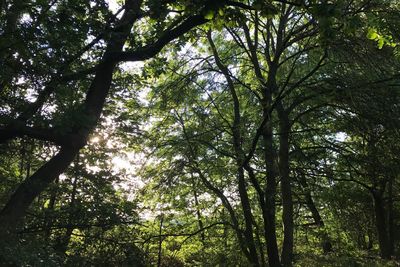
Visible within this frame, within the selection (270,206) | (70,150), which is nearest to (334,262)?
(270,206)

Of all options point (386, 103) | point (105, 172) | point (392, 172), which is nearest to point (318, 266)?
point (392, 172)

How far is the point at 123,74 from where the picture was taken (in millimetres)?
8422

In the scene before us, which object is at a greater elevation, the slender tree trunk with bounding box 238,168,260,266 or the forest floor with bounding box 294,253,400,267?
the slender tree trunk with bounding box 238,168,260,266

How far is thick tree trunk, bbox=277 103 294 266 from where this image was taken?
354 inches

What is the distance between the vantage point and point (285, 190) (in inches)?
363

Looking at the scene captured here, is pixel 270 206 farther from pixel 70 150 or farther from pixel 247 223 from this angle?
pixel 70 150

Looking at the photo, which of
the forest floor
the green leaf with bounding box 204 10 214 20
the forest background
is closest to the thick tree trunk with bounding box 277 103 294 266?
the forest background

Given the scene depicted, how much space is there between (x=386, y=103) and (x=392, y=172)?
1.89 m

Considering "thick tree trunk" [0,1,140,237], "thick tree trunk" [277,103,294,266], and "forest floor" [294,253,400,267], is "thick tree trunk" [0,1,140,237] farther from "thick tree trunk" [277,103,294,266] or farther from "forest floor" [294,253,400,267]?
"forest floor" [294,253,400,267]

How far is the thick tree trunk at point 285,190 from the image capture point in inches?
354

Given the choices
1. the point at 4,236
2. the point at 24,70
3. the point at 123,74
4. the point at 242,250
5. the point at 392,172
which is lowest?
the point at 4,236

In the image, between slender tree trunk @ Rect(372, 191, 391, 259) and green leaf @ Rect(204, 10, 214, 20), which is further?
slender tree trunk @ Rect(372, 191, 391, 259)

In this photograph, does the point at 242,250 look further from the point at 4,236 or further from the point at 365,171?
the point at 4,236

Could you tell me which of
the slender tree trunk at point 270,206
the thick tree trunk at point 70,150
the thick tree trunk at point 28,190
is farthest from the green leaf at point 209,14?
the slender tree trunk at point 270,206
